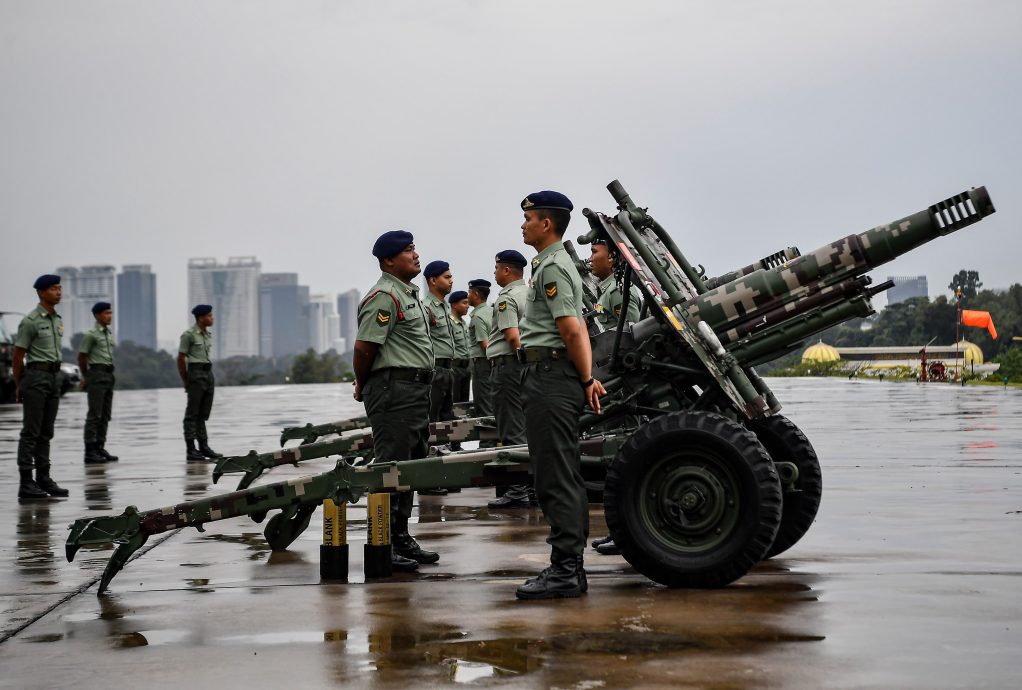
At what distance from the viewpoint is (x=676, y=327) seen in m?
7.59

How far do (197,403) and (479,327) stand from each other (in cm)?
463

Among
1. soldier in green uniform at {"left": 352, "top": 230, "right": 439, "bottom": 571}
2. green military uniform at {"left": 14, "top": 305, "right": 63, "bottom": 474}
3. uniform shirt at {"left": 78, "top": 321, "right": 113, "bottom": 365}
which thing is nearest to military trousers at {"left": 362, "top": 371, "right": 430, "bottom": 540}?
soldier in green uniform at {"left": 352, "top": 230, "right": 439, "bottom": 571}

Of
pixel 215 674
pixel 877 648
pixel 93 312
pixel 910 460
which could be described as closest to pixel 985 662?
pixel 877 648

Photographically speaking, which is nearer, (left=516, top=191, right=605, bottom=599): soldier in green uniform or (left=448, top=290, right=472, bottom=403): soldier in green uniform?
(left=516, top=191, right=605, bottom=599): soldier in green uniform

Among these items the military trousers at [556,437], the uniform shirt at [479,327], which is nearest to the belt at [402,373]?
the military trousers at [556,437]

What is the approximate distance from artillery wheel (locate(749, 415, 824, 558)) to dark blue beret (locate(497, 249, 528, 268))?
12.1 ft

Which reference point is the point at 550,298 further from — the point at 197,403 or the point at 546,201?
the point at 197,403

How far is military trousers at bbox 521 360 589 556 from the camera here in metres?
7.02

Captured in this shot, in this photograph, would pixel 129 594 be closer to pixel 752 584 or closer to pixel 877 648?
pixel 752 584

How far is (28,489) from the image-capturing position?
13.0 m

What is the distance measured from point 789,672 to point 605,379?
3.83 m

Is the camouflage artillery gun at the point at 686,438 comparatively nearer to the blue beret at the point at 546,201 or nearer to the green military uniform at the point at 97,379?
the blue beret at the point at 546,201

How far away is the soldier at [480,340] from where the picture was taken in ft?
50.9

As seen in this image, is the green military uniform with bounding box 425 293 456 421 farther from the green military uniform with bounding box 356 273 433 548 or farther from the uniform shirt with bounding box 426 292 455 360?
the green military uniform with bounding box 356 273 433 548
